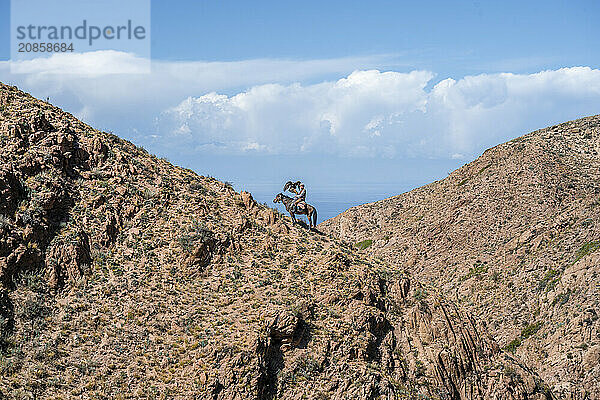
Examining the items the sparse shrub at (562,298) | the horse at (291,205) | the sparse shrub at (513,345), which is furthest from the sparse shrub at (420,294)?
the sparse shrub at (562,298)

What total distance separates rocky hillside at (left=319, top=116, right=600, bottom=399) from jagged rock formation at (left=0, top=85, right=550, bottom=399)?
6.08 meters

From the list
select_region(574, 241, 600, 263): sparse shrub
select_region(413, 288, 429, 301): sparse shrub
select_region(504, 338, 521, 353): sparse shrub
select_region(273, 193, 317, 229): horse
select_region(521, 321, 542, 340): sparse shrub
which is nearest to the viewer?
select_region(413, 288, 429, 301): sparse shrub

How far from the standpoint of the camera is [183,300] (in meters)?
25.1

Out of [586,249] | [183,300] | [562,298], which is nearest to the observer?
[183,300]

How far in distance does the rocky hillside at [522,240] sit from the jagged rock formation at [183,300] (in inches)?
239

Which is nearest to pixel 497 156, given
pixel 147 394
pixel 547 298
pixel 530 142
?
pixel 530 142

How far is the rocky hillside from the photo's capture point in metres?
41.2

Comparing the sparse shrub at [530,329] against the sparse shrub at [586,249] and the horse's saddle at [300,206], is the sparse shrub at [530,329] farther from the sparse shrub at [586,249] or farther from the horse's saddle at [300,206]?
the horse's saddle at [300,206]

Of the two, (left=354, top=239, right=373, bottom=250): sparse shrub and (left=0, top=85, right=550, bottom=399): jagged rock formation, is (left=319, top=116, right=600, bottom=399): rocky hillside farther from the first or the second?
(left=0, top=85, right=550, bottom=399): jagged rock formation

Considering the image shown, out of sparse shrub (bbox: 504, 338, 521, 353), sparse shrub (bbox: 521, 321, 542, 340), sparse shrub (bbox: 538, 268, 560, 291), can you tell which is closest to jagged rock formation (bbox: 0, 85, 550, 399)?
sparse shrub (bbox: 504, 338, 521, 353)

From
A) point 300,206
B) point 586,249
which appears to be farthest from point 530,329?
point 300,206

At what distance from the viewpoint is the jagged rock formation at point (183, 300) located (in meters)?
22.3

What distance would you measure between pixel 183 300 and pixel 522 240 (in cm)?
4291

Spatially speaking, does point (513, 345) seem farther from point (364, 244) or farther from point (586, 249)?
point (364, 244)
